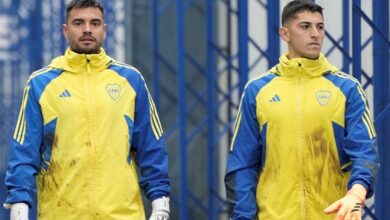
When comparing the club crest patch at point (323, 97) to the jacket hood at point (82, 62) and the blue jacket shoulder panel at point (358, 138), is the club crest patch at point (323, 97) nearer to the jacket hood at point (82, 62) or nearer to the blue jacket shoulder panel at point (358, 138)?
the blue jacket shoulder panel at point (358, 138)

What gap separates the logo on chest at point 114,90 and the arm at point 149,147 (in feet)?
0.30

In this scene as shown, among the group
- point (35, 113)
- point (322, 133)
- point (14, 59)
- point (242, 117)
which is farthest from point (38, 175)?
point (14, 59)

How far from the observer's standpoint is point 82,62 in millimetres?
5312

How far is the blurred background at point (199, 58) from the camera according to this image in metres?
7.04

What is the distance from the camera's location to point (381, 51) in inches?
275

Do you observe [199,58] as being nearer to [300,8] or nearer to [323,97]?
[300,8]

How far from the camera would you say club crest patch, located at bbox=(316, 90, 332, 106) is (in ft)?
17.2

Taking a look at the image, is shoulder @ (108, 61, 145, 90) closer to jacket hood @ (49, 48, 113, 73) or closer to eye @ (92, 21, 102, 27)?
jacket hood @ (49, 48, 113, 73)

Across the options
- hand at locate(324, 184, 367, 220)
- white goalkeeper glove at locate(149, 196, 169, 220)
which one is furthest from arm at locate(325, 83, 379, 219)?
white goalkeeper glove at locate(149, 196, 169, 220)

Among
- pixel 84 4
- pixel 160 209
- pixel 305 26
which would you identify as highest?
pixel 84 4

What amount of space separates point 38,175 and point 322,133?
1.28m

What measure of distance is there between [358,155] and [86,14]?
4.46 feet

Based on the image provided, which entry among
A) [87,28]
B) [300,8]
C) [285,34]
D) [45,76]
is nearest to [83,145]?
[45,76]

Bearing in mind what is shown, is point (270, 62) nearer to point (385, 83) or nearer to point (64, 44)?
point (385, 83)
